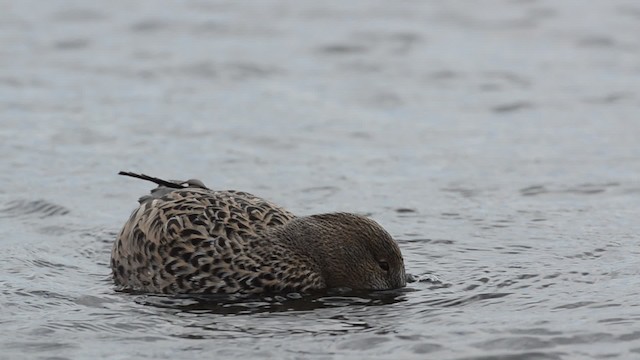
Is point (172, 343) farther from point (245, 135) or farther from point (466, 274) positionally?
point (245, 135)

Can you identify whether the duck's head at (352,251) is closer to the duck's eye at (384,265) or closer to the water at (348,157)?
the duck's eye at (384,265)

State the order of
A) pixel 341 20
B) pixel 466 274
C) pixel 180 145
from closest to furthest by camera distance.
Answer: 1. pixel 466 274
2. pixel 180 145
3. pixel 341 20

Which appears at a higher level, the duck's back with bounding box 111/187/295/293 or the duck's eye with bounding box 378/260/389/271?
the duck's back with bounding box 111/187/295/293

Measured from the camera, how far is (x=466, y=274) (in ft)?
35.2

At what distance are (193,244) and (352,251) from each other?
3.55 ft

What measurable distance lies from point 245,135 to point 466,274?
515cm

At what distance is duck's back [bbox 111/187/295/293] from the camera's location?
33.6 feet

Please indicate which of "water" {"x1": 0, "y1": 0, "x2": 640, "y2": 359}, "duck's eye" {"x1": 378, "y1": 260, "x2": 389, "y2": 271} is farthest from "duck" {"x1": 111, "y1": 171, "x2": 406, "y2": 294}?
"water" {"x1": 0, "y1": 0, "x2": 640, "y2": 359}

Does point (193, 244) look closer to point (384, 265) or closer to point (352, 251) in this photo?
point (352, 251)

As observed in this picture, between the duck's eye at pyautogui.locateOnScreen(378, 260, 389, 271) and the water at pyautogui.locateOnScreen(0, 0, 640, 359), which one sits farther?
the duck's eye at pyautogui.locateOnScreen(378, 260, 389, 271)

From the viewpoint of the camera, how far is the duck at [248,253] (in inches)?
404

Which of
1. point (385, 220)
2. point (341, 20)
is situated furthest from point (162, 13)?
point (385, 220)

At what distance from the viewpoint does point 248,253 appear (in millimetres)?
10297

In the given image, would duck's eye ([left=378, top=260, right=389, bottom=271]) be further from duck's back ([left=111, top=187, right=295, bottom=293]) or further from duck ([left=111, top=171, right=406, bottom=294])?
duck's back ([left=111, top=187, right=295, bottom=293])
